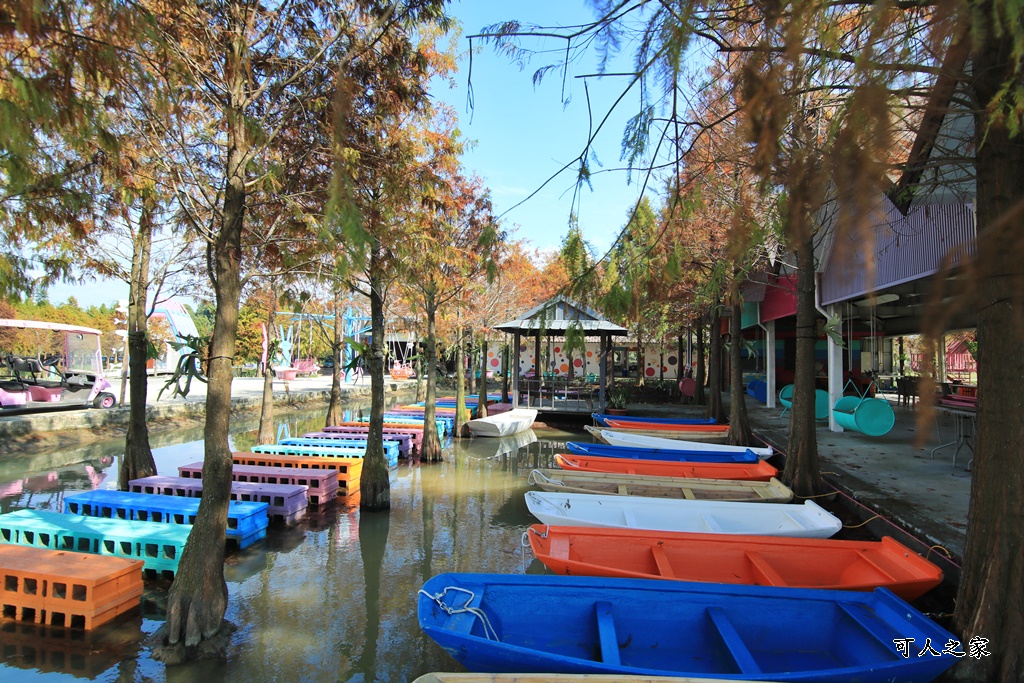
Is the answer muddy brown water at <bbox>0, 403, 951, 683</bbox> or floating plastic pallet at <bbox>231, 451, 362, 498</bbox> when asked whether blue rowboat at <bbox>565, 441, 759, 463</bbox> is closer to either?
muddy brown water at <bbox>0, 403, 951, 683</bbox>

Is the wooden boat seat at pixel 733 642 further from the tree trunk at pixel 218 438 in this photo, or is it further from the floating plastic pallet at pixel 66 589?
the floating plastic pallet at pixel 66 589

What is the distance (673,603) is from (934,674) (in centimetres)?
145

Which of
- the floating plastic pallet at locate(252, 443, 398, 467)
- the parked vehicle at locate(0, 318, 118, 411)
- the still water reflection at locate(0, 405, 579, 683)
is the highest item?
the parked vehicle at locate(0, 318, 118, 411)

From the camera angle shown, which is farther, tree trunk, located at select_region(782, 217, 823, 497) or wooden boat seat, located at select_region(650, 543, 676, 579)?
tree trunk, located at select_region(782, 217, 823, 497)

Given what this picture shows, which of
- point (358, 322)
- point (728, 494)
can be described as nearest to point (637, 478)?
point (728, 494)

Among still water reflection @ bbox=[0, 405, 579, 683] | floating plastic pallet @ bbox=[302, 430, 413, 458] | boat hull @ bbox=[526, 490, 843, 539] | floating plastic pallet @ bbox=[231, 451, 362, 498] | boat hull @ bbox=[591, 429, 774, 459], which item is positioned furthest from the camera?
floating plastic pallet @ bbox=[302, 430, 413, 458]

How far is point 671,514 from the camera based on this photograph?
6508mm

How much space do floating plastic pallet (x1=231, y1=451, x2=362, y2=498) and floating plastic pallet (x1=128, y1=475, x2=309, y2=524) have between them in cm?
145

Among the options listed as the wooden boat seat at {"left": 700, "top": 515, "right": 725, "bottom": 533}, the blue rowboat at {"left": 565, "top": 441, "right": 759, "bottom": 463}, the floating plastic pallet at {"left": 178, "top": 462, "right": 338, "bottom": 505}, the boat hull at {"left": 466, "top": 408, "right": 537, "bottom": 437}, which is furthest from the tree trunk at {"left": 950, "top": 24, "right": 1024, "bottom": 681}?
the boat hull at {"left": 466, "top": 408, "right": 537, "bottom": 437}

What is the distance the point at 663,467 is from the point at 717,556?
13.9 ft

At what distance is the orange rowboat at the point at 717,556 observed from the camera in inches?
183

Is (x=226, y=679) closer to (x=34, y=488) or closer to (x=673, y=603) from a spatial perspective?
(x=673, y=603)

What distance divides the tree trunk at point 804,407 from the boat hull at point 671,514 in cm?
173

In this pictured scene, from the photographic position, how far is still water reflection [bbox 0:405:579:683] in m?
4.35
